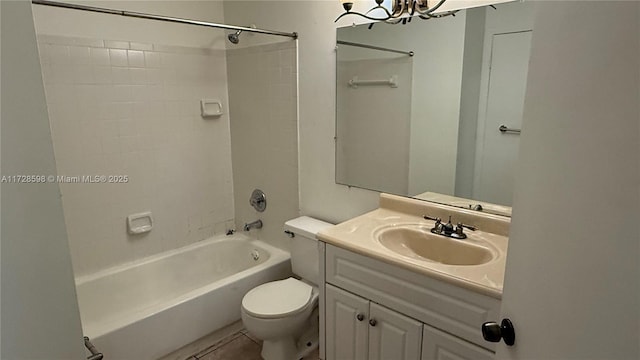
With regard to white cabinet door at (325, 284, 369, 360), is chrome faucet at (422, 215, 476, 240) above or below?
above

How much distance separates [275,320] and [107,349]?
81cm

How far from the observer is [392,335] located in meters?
1.48

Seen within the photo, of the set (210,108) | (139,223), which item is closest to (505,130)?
(210,108)

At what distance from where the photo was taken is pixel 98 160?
2.28m

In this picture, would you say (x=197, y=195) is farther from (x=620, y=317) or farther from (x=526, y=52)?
(x=620, y=317)

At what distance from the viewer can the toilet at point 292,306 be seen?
1.86m

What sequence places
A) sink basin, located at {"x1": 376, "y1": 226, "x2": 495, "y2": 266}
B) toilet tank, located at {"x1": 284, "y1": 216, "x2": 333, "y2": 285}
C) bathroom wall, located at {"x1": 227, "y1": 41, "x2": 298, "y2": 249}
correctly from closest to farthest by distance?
sink basin, located at {"x1": 376, "y1": 226, "x2": 495, "y2": 266}, toilet tank, located at {"x1": 284, "y1": 216, "x2": 333, "y2": 285}, bathroom wall, located at {"x1": 227, "y1": 41, "x2": 298, "y2": 249}

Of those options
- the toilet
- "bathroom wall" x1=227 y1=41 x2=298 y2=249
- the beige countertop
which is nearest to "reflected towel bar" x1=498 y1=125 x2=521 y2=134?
the beige countertop

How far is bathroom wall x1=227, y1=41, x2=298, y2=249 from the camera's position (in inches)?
94.8

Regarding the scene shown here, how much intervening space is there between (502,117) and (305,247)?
4.13 feet

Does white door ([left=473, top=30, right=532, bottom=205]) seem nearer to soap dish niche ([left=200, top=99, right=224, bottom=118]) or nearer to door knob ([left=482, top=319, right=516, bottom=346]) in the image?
door knob ([left=482, top=319, right=516, bottom=346])

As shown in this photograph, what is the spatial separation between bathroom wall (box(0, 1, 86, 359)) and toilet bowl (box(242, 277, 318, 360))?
128 cm

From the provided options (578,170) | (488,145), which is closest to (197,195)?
(488,145)

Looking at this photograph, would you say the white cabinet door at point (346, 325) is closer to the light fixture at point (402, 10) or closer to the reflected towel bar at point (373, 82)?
the reflected towel bar at point (373, 82)
